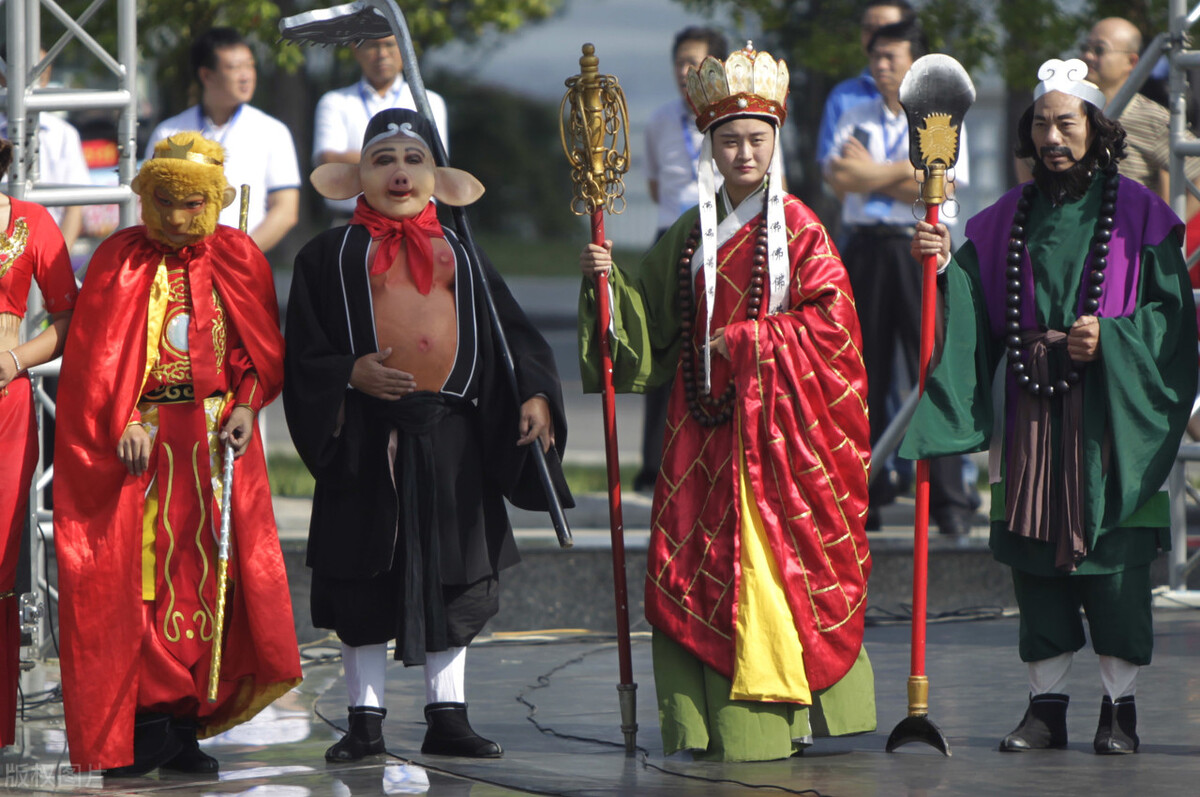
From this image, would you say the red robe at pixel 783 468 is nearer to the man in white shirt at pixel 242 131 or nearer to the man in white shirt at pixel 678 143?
the man in white shirt at pixel 242 131

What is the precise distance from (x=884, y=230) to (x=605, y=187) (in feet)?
9.41

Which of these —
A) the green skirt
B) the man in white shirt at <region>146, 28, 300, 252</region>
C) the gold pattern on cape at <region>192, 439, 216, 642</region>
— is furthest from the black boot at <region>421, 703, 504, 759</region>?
the man in white shirt at <region>146, 28, 300, 252</region>

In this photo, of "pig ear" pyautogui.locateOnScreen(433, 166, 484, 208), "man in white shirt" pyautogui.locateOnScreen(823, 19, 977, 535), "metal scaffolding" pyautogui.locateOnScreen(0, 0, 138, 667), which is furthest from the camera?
"man in white shirt" pyautogui.locateOnScreen(823, 19, 977, 535)

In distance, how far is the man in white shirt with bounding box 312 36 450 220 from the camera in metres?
7.97

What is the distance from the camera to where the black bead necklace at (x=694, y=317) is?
5.12m

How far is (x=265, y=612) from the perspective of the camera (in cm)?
507

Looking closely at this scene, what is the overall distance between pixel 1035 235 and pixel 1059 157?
0.22 meters

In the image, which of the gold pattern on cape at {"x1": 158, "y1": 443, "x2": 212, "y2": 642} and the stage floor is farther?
the gold pattern on cape at {"x1": 158, "y1": 443, "x2": 212, "y2": 642}

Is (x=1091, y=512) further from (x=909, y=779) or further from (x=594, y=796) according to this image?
(x=594, y=796)

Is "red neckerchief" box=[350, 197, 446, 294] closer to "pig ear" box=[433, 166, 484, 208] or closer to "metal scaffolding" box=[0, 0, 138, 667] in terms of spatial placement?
"pig ear" box=[433, 166, 484, 208]

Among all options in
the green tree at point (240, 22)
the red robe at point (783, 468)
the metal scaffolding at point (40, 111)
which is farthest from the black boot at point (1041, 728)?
the green tree at point (240, 22)

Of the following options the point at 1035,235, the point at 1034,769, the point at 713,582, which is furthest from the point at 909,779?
the point at 1035,235

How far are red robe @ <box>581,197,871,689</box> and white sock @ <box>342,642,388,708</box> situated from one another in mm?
765

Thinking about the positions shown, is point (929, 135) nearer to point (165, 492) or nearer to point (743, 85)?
point (743, 85)
